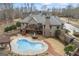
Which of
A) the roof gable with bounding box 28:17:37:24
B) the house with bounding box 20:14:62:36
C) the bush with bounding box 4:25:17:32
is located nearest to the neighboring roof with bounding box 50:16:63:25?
the house with bounding box 20:14:62:36

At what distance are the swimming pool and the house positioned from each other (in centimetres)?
11

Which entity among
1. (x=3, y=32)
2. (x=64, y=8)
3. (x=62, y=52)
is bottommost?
(x=62, y=52)

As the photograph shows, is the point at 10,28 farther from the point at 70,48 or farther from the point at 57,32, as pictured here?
the point at 70,48

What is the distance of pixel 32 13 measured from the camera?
2.93 meters

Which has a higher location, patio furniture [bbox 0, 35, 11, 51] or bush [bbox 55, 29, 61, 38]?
bush [bbox 55, 29, 61, 38]

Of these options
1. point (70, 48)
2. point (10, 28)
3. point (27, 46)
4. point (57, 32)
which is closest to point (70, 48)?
point (70, 48)

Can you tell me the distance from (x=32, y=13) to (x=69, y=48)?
49 centimetres

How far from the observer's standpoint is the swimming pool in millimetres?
2926

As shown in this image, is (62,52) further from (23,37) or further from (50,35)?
(23,37)

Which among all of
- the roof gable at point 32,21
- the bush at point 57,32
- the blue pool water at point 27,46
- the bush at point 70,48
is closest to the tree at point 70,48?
the bush at point 70,48

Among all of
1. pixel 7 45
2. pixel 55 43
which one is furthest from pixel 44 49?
pixel 7 45

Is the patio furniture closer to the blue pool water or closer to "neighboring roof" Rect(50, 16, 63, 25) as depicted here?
the blue pool water

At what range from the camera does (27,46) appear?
292 cm

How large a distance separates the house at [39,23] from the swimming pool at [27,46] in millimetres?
106
